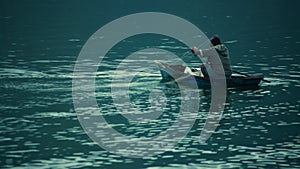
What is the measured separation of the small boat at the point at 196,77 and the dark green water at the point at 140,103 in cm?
48

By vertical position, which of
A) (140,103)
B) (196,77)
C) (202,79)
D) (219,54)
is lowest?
(140,103)

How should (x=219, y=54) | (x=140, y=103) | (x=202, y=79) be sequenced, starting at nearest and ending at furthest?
(x=140, y=103) < (x=219, y=54) < (x=202, y=79)

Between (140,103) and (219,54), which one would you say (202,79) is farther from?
(140,103)

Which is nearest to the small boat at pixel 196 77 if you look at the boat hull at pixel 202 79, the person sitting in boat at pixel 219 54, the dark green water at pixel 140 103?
the boat hull at pixel 202 79

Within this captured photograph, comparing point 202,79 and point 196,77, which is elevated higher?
point 196,77

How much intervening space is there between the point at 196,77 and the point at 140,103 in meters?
4.49

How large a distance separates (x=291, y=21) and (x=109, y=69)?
1311 inches

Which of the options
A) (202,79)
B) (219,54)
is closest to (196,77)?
(202,79)

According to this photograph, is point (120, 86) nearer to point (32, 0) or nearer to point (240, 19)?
point (240, 19)

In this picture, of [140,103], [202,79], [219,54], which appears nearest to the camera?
[140,103]

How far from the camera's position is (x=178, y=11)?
81562 mm

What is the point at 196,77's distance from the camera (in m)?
35.6

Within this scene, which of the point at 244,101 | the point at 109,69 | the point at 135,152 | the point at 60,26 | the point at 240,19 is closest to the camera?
the point at 135,152

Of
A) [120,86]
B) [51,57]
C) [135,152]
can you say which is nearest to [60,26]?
[51,57]
